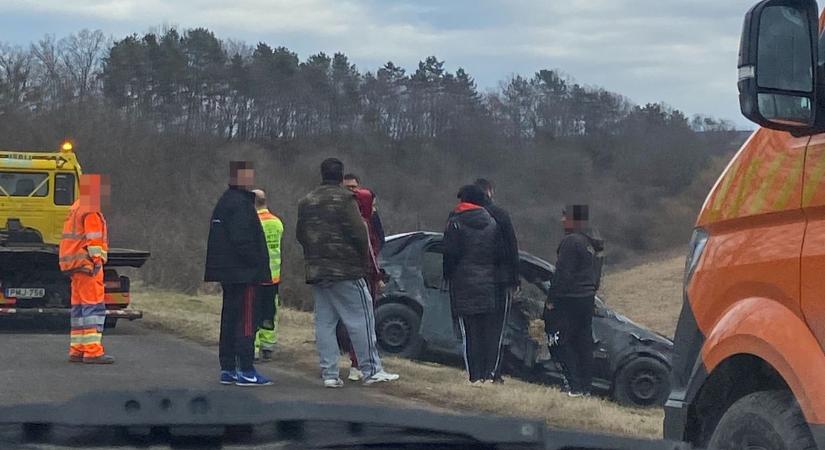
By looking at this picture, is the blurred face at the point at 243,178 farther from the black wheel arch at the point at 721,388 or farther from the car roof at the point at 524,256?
the black wheel arch at the point at 721,388

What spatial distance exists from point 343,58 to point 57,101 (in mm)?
10375

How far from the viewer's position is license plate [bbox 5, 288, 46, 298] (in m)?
13.7

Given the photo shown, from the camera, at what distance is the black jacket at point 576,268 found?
32.7 ft

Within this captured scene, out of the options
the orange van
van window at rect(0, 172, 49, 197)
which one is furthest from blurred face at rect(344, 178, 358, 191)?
van window at rect(0, 172, 49, 197)

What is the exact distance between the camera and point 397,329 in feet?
39.4

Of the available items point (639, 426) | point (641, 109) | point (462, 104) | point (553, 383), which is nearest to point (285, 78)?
point (462, 104)

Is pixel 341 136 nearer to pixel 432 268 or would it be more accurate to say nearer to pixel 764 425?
pixel 432 268

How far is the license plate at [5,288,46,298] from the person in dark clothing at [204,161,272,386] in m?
5.62

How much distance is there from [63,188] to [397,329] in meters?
6.78

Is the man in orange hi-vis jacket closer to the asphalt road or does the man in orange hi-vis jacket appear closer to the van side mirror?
the asphalt road

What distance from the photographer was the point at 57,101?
39.0m

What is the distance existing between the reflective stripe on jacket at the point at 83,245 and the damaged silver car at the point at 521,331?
123 inches

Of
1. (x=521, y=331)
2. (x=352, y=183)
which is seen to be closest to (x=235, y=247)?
(x=352, y=183)

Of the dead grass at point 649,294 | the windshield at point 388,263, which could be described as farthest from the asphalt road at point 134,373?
the dead grass at point 649,294
